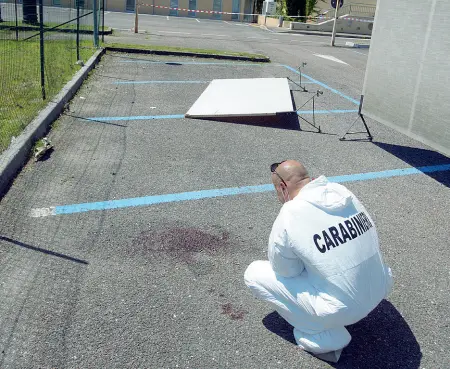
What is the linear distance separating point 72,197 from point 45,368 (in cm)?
253

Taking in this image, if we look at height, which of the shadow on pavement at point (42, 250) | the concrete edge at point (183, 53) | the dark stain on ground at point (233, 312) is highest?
the concrete edge at point (183, 53)

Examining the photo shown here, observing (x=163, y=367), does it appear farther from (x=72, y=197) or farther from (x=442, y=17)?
(x=442, y=17)

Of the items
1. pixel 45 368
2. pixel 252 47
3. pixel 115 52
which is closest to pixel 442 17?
pixel 45 368

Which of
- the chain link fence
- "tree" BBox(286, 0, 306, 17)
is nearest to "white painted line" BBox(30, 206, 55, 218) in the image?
the chain link fence

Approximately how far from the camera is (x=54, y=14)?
1185cm

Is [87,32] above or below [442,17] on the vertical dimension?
below

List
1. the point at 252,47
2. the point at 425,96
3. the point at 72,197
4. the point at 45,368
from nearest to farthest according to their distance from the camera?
1. the point at 45,368
2. the point at 72,197
3. the point at 425,96
4. the point at 252,47

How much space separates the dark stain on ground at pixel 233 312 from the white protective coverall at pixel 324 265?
443 millimetres

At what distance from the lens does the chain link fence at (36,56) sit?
25.5ft

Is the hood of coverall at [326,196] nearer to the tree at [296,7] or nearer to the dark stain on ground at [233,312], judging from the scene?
the dark stain on ground at [233,312]

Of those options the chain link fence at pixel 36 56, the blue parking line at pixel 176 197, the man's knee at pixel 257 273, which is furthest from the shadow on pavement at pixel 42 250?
the chain link fence at pixel 36 56

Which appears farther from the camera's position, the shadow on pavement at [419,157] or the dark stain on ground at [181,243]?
the shadow on pavement at [419,157]

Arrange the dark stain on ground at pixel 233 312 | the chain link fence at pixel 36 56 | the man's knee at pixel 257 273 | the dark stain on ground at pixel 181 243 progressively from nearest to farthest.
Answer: the man's knee at pixel 257 273 → the dark stain on ground at pixel 233 312 → the dark stain on ground at pixel 181 243 → the chain link fence at pixel 36 56

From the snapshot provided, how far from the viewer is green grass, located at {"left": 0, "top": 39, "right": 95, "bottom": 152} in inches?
286
